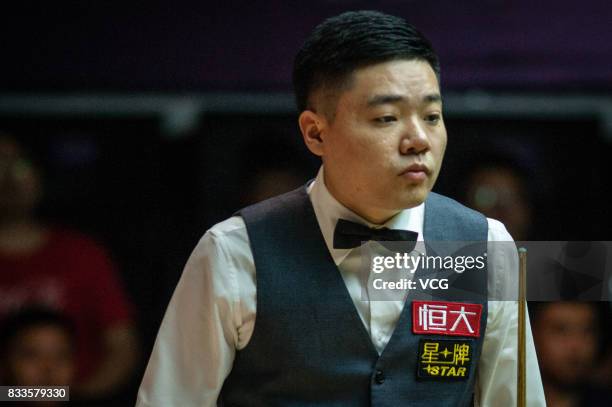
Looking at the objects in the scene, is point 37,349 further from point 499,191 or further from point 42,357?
point 499,191

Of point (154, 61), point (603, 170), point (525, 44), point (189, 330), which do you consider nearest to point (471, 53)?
point (525, 44)

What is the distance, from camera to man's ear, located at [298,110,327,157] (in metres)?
2.36

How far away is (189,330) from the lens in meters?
2.32

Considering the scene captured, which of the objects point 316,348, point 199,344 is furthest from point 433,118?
point 199,344

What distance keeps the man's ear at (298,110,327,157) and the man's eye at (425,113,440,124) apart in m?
0.24

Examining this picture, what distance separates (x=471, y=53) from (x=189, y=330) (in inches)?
54.8

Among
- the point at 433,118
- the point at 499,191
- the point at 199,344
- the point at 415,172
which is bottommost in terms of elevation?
the point at 199,344

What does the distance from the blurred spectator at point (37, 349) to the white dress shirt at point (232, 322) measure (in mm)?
770

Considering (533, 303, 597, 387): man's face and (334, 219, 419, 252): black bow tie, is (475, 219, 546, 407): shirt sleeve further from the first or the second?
(533, 303, 597, 387): man's face

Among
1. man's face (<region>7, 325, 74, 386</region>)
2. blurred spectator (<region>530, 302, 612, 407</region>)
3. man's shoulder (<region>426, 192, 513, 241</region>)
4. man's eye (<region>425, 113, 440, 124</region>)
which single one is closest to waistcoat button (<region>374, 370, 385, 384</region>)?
man's shoulder (<region>426, 192, 513, 241</region>)

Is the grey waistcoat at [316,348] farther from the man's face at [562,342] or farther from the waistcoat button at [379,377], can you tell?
the man's face at [562,342]

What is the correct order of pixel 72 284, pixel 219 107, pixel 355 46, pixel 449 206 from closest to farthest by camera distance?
pixel 355 46 → pixel 449 206 → pixel 72 284 → pixel 219 107

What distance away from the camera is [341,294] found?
7.70 feet

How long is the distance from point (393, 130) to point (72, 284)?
4.36ft
